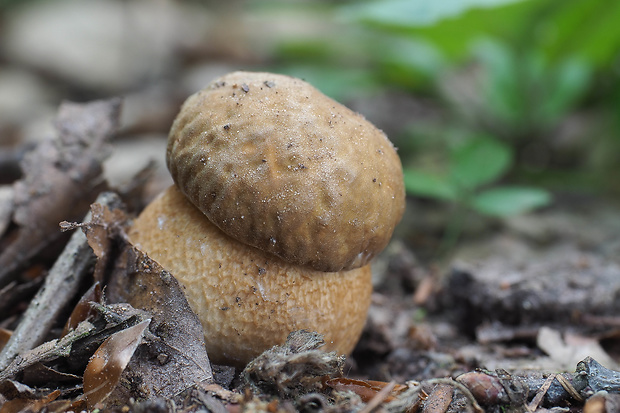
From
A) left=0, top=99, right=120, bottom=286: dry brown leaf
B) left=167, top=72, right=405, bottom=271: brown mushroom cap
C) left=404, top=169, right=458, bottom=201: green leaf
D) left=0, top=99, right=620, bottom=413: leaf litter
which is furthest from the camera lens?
left=404, top=169, right=458, bottom=201: green leaf

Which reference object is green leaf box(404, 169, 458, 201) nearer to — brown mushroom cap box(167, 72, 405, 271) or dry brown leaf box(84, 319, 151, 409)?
brown mushroom cap box(167, 72, 405, 271)

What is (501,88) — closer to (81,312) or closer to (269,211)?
(269,211)

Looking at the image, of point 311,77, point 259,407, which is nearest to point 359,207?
point 259,407

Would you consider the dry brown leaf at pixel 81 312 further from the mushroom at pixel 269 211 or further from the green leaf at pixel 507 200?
the green leaf at pixel 507 200

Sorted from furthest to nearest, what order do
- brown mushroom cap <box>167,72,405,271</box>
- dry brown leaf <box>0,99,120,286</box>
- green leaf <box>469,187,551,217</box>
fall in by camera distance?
1. green leaf <box>469,187,551,217</box>
2. dry brown leaf <box>0,99,120,286</box>
3. brown mushroom cap <box>167,72,405,271</box>

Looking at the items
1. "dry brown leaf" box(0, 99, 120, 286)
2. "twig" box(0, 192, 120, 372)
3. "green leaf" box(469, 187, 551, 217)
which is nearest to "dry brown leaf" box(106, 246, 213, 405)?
"twig" box(0, 192, 120, 372)

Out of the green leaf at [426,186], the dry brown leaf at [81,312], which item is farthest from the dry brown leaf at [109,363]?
the green leaf at [426,186]

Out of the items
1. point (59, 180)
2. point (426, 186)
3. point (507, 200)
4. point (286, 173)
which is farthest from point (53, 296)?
point (507, 200)
